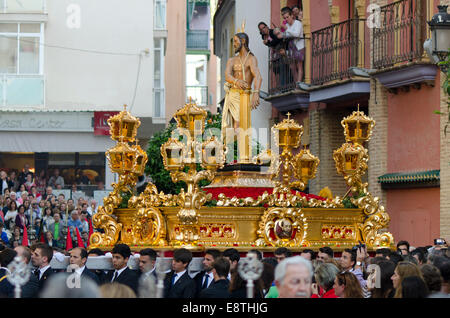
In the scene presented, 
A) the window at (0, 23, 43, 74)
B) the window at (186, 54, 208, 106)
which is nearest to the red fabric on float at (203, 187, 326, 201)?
the window at (0, 23, 43, 74)

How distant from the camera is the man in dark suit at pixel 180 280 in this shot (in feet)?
34.8

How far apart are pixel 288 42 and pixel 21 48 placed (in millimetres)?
9468

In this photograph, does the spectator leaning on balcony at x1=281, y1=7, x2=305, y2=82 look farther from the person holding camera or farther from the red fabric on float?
the person holding camera

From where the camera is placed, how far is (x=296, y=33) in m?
26.1

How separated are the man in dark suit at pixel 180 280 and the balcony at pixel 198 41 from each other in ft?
141

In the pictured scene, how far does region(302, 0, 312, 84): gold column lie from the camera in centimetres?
2588

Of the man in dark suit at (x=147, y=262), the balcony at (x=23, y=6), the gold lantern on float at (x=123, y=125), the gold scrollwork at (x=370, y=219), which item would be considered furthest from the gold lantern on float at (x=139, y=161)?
the balcony at (x=23, y=6)

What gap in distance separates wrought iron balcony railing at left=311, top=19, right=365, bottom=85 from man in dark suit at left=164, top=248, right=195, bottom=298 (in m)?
12.5

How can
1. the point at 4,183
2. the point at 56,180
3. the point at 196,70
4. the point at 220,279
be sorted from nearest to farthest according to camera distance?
the point at 220,279 < the point at 4,183 < the point at 56,180 < the point at 196,70

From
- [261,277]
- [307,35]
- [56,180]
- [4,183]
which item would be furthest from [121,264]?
[56,180]

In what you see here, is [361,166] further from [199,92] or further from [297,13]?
[199,92]

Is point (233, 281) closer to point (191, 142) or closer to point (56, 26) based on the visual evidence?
point (191, 142)

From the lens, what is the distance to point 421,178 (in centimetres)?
2008
